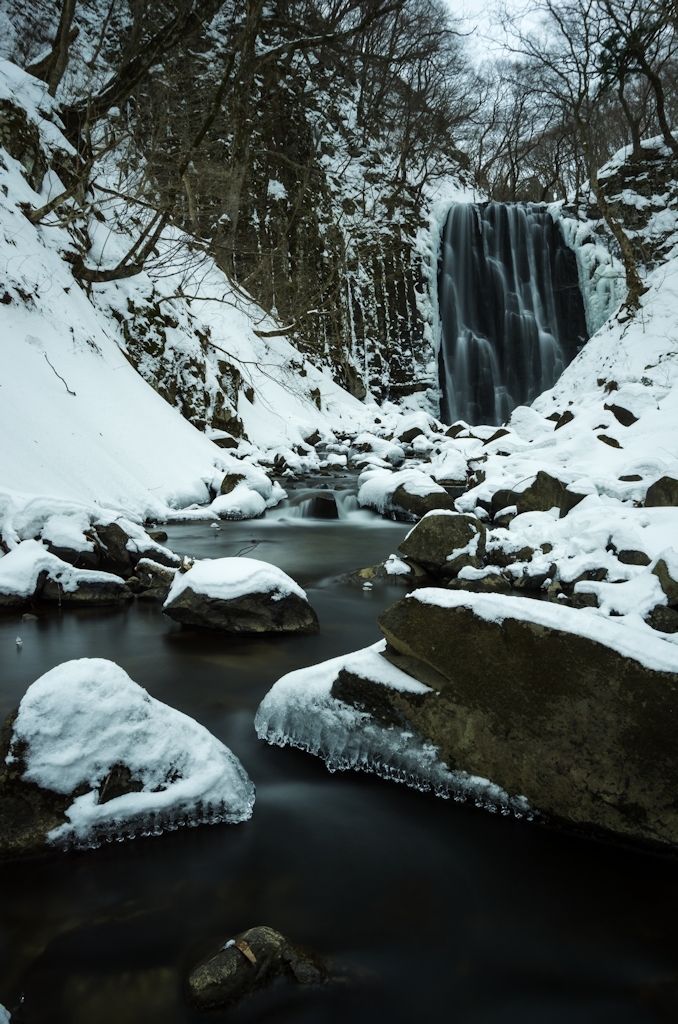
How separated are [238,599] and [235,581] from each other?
13 centimetres

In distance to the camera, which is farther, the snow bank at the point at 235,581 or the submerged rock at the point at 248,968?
the snow bank at the point at 235,581

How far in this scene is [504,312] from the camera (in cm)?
2303

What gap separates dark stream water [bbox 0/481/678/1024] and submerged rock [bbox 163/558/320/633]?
1488 mm

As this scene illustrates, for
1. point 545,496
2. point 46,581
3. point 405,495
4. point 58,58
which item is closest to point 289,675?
point 46,581

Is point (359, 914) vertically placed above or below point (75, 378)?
below

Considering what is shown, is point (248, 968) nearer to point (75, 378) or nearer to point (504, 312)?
point (75, 378)

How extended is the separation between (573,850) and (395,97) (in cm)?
3362

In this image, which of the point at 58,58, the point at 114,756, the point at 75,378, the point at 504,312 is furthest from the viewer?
the point at 504,312

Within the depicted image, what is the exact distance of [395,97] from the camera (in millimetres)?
28500

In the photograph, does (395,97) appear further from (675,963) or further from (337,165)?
(675,963)

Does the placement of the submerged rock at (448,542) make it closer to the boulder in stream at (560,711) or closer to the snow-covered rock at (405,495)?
the snow-covered rock at (405,495)

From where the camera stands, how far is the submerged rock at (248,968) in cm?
152

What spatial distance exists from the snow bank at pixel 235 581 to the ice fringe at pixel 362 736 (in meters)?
1.29

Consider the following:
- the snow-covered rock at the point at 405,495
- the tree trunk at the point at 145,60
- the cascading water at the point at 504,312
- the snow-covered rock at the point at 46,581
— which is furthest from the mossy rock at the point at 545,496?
the cascading water at the point at 504,312
